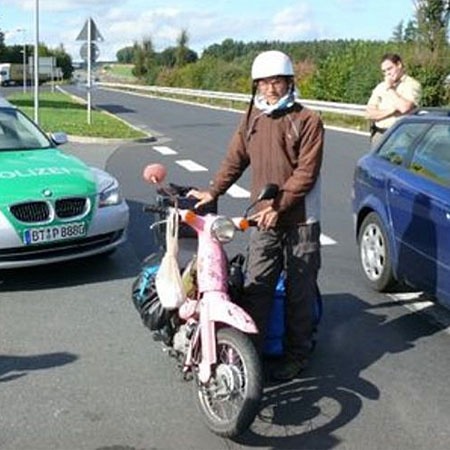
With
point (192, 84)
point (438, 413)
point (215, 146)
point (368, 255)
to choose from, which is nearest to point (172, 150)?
point (215, 146)

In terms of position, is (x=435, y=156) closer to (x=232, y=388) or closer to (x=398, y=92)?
(x=232, y=388)

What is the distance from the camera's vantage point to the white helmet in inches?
172

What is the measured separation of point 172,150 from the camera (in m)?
18.6

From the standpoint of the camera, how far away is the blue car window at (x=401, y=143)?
21.3ft

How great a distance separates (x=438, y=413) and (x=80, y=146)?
1604cm

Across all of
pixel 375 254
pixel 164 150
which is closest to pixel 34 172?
pixel 375 254

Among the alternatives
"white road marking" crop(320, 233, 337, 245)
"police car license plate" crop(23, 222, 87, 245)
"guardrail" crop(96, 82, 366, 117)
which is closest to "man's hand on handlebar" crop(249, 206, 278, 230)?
"police car license plate" crop(23, 222, 87, 245)

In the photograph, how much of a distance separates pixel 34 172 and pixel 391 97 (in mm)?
3925

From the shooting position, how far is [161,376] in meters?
4.89

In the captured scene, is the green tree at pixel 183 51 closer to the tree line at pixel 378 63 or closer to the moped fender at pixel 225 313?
the tree line at pixel 378 63

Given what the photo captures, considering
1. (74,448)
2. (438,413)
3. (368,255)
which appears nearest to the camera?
(74,448)

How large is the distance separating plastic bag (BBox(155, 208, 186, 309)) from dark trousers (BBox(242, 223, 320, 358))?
1.72 ft

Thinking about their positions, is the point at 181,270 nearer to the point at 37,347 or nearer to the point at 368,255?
the point at 37,347

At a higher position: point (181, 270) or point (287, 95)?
point (287, 95)
